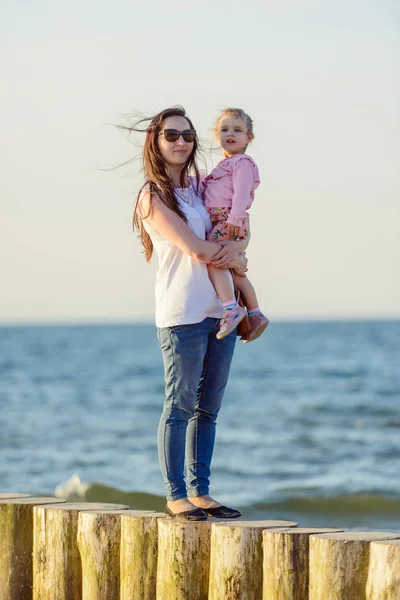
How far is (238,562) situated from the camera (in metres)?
4.75

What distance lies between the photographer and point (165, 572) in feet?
16.1

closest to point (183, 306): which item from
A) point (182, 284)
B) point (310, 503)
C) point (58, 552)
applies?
point (182, 284)

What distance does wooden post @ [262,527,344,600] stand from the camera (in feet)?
15.1

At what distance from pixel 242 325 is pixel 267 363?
38.4 m

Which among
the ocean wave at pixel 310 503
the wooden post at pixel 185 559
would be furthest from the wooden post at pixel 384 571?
the ocean wave at pixel 310 503

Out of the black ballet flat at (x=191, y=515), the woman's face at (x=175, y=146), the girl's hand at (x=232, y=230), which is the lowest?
the black ballet flat at (x=191, y=515)

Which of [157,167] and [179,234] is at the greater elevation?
[157,167]

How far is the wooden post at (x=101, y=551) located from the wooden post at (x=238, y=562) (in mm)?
550

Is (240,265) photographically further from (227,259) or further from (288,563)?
(288,563)

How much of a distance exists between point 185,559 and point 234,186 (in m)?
1.79

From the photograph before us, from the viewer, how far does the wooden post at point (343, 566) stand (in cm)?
445

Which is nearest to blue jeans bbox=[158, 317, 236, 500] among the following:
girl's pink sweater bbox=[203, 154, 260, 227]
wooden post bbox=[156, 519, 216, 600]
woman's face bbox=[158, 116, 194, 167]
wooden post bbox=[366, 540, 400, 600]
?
wooden post bbox=[156, 519, 216, 600]

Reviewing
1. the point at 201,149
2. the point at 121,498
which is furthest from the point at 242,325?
the point at 121,498

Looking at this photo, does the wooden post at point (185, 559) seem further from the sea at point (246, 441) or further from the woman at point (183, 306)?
the sea at point (246, 441)
